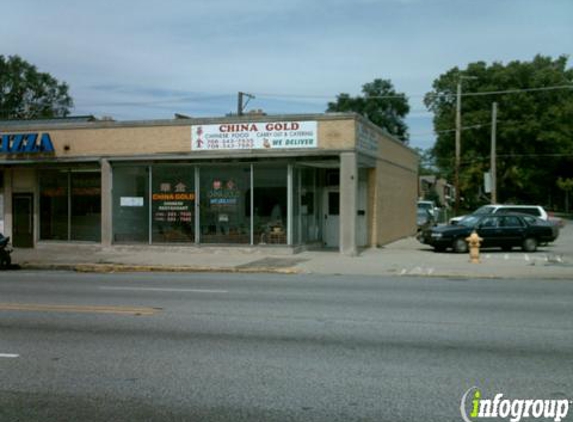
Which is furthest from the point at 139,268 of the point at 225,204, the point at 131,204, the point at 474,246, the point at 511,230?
the point at 511,230

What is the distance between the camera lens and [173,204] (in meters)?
23.2

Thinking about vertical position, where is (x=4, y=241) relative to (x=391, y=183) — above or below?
below

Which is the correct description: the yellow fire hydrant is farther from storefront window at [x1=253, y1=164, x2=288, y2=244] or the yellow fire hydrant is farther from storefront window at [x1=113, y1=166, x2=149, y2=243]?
storefront window at [x1=113, y1=166, x2=149, y2=243]

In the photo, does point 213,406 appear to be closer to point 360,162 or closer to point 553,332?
point 553,332

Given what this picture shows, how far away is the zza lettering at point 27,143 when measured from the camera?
2434cm

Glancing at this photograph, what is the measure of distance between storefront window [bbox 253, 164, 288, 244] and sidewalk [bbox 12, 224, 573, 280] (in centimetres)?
53

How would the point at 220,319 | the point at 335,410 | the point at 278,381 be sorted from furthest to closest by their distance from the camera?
1. the point at 220,319
2. the point at 278,381
3. the point at 335,410

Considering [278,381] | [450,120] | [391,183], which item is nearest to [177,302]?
[278,381]

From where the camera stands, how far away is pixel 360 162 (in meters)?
22.7

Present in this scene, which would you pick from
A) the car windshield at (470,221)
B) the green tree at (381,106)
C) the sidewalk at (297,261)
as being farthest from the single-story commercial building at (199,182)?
the green tree at (381,106)

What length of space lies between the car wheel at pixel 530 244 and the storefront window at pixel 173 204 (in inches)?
462

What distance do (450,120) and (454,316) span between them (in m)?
51.8

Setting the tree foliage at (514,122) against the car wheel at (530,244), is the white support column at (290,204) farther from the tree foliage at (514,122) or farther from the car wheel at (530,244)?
the tree foliage at (514,122)

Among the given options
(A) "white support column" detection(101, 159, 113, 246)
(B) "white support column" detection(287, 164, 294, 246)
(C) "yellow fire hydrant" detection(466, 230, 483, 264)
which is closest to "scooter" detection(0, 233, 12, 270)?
(A) "white support column" detection(101, 159, 113, 246)
